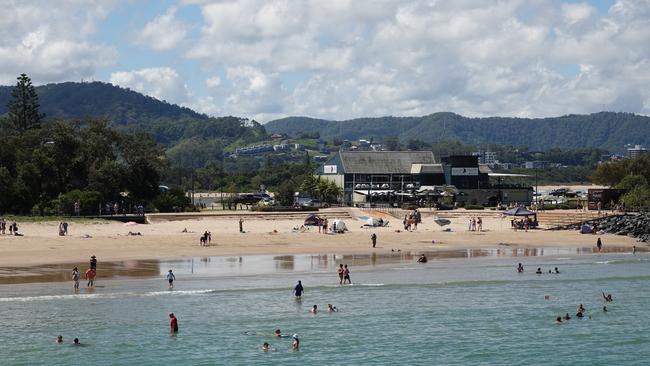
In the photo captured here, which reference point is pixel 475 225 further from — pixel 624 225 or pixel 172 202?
pixel 172 202

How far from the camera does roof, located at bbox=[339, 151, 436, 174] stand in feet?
342

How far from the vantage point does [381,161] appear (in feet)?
345

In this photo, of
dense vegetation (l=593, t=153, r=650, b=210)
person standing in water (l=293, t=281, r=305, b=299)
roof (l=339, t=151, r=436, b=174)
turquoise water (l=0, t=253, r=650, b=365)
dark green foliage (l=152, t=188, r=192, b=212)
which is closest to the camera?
turquoise water (l=0, t=253, r=650, b=365)

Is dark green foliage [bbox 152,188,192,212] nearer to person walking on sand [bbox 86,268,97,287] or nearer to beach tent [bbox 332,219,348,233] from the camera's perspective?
beach tent [bbox 332,219,348,233]

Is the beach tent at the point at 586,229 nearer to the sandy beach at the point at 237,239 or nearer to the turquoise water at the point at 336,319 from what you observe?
the sandy beach at the point at 237,239

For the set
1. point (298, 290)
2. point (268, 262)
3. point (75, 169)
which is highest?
point (75, 169)

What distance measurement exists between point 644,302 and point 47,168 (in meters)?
51.8

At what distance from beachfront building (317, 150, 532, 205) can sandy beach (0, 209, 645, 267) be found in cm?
1883

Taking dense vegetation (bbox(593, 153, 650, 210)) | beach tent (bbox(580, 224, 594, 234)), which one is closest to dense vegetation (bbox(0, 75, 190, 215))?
beach tent (bbox(580, 224, 594, 234))

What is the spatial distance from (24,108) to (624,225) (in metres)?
63.9

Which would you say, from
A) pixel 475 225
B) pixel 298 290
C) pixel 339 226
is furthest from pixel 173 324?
pixel 475 225

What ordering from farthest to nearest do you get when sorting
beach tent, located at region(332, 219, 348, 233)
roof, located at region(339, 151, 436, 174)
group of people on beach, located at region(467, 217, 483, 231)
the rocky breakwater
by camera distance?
roof, located at region(339, 151, 436, 174)
group of people on beach, located at region(467, 217, 483, 231)
the rocky breakwater
beach tent, located at region(332, 219, 348, 233)

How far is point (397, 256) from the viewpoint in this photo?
54.0 meters

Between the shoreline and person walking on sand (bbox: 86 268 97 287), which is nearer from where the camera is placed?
person walking on sand (bbox: 86 268 97 287)
